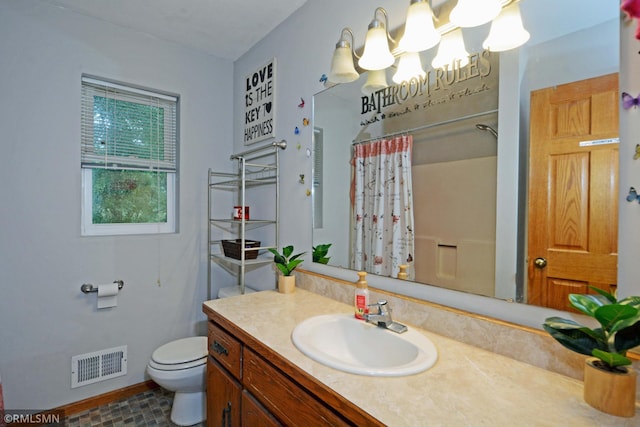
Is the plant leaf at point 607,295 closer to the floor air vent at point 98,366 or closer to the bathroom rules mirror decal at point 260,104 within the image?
the bathroom rules mirror decal at point 260,104

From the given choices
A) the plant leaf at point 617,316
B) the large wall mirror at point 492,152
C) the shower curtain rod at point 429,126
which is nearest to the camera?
the plant leaf at point 617,316

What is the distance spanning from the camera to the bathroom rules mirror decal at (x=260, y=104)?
6.80 ft

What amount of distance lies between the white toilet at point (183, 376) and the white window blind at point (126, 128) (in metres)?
1.25

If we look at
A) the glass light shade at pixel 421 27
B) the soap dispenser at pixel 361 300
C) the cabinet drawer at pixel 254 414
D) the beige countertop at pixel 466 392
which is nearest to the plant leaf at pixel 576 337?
the beige countertop at pixel 466 392

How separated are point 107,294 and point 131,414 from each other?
74cm

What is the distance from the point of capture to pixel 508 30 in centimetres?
97

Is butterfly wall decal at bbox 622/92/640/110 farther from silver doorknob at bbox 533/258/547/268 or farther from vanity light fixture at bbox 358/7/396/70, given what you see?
vanity light fixture at bbox 358/7/396/70

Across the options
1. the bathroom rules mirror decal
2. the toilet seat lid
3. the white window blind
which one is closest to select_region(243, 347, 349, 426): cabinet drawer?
the toilet seat lid

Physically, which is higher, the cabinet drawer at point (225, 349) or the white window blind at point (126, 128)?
the white window blind at point (126, 128)

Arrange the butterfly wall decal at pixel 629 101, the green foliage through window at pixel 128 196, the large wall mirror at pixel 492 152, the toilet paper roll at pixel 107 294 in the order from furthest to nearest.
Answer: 1. the green foliage through window at pixel 128 196
2. the toilet paper roll at pixel 107 294
3. the large wall mirror at pixel 492 152
4. the butterfly wall decal at pixel 629 101

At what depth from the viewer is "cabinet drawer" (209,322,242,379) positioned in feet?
3.97

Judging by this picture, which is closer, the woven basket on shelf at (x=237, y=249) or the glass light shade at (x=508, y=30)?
the glass light shade at (x=508, y=30)

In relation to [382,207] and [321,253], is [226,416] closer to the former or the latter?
[321,253]

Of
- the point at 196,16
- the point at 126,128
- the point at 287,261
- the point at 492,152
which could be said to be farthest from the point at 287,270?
the point at 196,16
